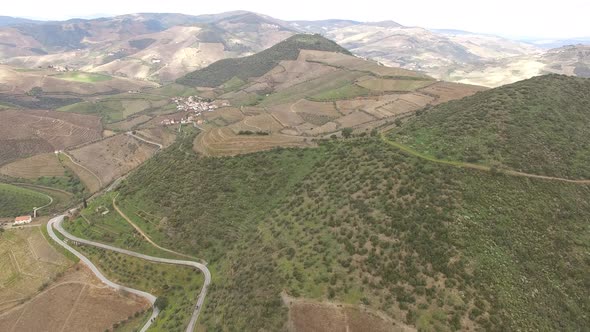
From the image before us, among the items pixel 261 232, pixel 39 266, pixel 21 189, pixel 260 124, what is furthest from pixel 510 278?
pixel 21 189

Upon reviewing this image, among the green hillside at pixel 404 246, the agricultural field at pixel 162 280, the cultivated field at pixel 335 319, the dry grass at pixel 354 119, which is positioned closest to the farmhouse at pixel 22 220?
the agricultural field at pixel 162 280

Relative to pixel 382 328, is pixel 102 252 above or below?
below

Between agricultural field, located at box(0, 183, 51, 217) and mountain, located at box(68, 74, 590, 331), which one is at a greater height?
mountain, located at box(68, 74, 590, 331)

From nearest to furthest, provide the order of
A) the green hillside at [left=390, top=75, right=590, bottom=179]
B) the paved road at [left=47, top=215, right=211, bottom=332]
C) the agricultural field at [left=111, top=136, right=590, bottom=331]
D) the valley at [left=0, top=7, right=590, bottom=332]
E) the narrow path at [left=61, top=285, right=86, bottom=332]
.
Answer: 1. the agricultural field at [left=111, top=136, right=590, bottom=331]
2. the valley at [left=0, top=7, right=590, bottom=332]
3. the paved road at [left=47, top=215, right=211, bottom=332]
4. the green hillside at [left=390, top=75, right=590, bottom=179]
5. the narrow path at [left=61, top=285, right=86, bottom=332]

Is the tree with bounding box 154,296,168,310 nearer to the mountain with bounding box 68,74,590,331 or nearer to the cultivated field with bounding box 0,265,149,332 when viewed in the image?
the cultivated field with bounding box 0,265,149,332

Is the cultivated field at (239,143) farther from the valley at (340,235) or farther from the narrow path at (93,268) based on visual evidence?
the narrow path at (93,268)

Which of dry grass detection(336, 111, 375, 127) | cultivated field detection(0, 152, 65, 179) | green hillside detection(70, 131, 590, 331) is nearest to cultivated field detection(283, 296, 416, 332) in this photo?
green hillside detection(70, 131, 590, 331)

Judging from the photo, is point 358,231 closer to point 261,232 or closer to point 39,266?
point 261,232
